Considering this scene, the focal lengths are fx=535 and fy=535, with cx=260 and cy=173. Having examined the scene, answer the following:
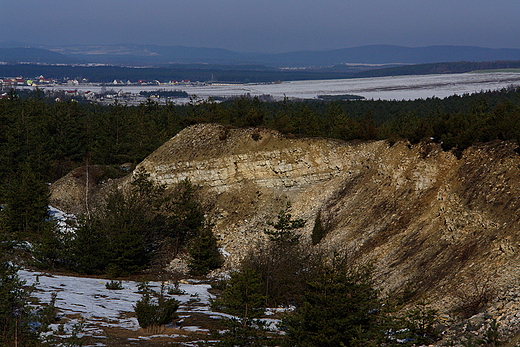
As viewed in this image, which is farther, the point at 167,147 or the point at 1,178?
the point at 1,178

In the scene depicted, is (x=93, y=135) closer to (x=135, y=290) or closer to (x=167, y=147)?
(x=167, y=147)

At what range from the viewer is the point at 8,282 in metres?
18.3

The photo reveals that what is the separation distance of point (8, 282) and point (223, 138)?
104ft

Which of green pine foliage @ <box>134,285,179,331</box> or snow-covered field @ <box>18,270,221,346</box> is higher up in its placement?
green pine foliage @ <box>134,285,179,331</box>

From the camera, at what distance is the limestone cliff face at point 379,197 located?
24969 millimetres

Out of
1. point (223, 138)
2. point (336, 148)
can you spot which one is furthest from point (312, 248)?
point (223, 138)

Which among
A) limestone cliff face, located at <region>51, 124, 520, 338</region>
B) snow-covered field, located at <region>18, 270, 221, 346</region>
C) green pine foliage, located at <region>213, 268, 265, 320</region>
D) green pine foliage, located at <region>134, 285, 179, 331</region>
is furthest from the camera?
limestone cliff face, located at <region>51, 124, 520, 338</region>

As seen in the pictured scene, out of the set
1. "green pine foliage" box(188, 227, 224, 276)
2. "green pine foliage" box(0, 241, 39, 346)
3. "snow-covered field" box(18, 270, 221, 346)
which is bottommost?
"green pine foliage" box(188, 227, 224, 276)

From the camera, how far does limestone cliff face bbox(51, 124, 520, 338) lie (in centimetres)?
2497

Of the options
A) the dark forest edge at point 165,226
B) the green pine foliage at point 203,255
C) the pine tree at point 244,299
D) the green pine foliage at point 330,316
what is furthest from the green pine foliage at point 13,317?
the green pine foliage at point 203,255

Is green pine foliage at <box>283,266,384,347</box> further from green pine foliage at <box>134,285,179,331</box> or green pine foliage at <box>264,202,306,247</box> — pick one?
green pine foliage at <box>264,202,306,247</box>

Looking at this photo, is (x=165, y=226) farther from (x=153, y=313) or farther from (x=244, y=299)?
(x=244, y=299)

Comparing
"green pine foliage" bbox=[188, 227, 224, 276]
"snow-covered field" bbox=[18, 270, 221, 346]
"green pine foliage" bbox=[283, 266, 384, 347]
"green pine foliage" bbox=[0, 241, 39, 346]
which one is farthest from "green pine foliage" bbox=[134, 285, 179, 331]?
"green pine foliage" bbox=[188, 227, 224, 276]

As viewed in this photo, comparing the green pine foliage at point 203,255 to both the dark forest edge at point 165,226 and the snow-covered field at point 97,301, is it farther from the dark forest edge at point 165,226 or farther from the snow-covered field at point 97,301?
the snow-covered field at point 97,301
